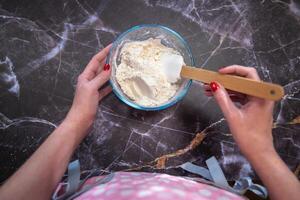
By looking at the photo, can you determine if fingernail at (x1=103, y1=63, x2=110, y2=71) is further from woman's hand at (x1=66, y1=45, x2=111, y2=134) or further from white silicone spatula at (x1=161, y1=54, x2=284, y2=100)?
white silicone spatula at (x1=161, y1=54, x2=284, y2=100)

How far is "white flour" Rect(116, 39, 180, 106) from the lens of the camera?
0.79m

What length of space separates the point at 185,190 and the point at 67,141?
0.87ft

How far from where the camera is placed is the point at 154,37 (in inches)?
33.9

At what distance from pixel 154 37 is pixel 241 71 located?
0.25 m

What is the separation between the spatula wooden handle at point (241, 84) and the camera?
618mm

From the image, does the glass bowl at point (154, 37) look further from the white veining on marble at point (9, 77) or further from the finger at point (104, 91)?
the white veining on marble at point (9, 77)

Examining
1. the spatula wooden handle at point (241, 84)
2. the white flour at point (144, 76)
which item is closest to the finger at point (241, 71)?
the spatula wooden handle at point (241, 84)

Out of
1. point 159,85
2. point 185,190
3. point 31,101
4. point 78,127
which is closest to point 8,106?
point 31,101

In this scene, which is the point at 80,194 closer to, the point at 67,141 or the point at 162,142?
the point at 67,141

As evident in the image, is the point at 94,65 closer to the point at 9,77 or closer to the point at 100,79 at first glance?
the point at 100,79

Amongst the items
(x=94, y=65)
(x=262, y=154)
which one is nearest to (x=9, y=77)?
(x=94, y=65)

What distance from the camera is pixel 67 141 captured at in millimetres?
726

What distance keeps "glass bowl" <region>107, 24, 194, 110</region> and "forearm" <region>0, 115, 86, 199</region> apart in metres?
0.13

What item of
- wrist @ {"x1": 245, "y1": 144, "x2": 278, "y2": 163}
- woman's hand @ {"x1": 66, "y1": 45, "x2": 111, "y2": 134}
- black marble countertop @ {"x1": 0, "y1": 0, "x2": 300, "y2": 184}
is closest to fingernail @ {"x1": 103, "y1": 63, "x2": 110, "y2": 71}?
woman's hand @ {"x1": 66, "y1": 45, "x2": 111, "y2": 134}
